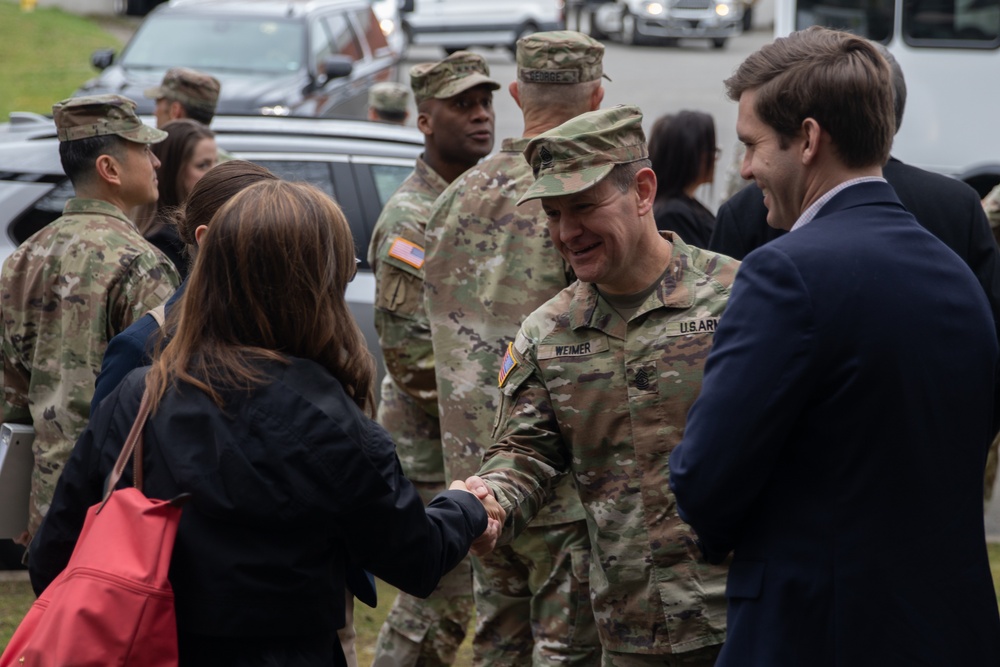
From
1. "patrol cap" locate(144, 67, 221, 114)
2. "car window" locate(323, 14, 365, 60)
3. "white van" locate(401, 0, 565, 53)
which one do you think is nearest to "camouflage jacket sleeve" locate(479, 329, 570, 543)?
"patrol cap" locate(144, 67, 221, 114)

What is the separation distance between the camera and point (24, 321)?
13.2 feet

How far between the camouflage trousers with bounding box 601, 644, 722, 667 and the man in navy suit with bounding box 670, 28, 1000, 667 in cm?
56

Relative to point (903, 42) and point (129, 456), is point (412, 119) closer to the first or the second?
point (903, 42)

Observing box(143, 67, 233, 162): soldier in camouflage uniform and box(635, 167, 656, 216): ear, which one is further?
box(143, 67, 233, 162): soldier in camouflage uniform

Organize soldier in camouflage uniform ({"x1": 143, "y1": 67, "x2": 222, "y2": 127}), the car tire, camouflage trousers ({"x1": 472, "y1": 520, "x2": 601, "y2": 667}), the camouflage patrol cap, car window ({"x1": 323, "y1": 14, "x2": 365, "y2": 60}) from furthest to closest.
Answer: the car tire
car window ({"x1": 323, "y1": 14, "x2": 365, "y2": 60})
soldier in camouflage uniform ({"x1": 143, "y1": 67, "x2": 222, "y2": 127})
the camouflage patrol cap
camouflage trousers ({"x1": 472, "y1": 520, "x2": 601, "y2": 667})

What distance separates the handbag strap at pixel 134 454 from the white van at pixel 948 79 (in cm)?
885

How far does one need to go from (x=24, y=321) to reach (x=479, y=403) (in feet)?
4.91

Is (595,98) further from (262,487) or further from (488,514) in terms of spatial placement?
(262,487)

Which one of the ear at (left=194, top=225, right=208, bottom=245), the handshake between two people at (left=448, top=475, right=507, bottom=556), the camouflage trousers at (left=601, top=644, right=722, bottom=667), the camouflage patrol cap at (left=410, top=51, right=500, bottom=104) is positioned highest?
the ear at (left=194, top=225, right=208, bottom=245)

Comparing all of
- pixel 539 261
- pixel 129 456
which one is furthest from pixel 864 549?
pixel 539 261

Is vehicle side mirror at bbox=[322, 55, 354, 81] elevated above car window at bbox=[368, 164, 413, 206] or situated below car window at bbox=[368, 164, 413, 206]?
below

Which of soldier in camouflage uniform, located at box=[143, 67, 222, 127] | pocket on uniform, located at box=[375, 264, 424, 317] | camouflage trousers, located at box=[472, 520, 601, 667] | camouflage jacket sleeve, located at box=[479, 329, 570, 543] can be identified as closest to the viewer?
camouflage jacket sleeve, located at box=[479, 329, 570, 543]

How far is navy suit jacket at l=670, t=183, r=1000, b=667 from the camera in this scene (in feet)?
7.18

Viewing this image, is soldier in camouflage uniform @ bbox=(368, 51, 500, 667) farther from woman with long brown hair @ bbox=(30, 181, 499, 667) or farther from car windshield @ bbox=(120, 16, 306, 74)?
car windshield @ bbox=(120, 16, 306, 74)
